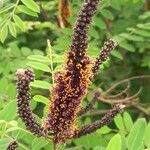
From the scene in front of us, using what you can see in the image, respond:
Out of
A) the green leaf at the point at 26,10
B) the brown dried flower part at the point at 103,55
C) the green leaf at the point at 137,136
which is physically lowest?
the green leaf at the point at 137,136

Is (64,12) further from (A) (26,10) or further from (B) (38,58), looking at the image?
(B) (38,58)

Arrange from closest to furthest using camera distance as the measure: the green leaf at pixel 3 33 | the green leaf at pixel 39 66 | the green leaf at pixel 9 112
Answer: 1. the green leaf at pixel 9 112
2. the green leaf at pixel 39 66
3. the green leaf at pixel 3 33

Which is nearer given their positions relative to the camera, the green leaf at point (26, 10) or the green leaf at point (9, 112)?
the green leaf at point (9, 112)

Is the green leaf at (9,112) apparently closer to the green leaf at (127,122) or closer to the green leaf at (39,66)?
the green leaf at (39,66)

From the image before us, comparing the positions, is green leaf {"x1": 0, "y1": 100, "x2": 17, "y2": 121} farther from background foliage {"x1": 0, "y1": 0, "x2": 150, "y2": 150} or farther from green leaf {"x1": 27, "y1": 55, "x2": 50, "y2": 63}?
green leaf {"x1": 27, "y1": 55, "x2": 50, "y2": 63}

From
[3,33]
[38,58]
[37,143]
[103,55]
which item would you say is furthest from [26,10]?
[103,55]

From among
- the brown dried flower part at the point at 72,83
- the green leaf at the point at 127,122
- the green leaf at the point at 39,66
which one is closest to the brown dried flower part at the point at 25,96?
the brown dried flower part at the point at 72,83
